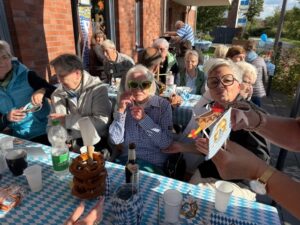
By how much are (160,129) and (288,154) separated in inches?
115

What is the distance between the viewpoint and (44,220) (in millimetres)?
1157

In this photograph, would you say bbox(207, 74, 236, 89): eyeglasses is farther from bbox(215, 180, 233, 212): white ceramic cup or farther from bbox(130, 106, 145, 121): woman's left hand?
bbox(215, 180, 233, 212): white ceramic cup

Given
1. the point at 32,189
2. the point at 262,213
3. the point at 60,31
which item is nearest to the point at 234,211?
the point at 262,213

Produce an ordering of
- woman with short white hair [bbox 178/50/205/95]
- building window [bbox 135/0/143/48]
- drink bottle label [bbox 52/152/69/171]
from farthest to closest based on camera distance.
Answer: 1. building window [bbox 135/0/143/48]
2. woman with short white hair [bbox 178/50/205/95]
3. drink bottle label [bbox 52/152/69/171]

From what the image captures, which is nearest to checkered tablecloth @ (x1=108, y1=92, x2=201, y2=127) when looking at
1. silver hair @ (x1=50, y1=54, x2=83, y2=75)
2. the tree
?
silver hair @ (x1=50, y1=54, x2=83, y2=75)

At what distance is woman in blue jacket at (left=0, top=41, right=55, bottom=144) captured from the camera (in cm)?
227

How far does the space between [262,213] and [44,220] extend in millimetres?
1134

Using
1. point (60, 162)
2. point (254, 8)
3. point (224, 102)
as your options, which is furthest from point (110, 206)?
point (254, 8)

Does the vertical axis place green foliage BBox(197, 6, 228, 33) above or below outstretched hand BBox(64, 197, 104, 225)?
above


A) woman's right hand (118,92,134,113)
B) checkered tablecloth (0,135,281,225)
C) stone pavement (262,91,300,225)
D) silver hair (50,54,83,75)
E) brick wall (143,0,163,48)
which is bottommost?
stone pavement (262,91,300,225)

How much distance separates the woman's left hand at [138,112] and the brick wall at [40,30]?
2495mm

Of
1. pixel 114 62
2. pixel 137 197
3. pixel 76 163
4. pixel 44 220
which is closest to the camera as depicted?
pixel 137 197

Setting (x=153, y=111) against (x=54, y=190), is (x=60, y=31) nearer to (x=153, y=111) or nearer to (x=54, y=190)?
(x=153, y=111)

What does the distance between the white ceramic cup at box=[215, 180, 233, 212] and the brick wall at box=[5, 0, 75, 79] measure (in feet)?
11.3
